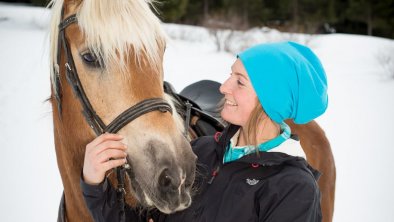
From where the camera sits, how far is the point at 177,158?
48.6 inches

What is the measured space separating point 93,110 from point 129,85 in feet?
0.63

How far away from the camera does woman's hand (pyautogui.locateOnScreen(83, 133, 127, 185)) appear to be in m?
1.16

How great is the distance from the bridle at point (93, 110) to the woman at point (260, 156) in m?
0.07

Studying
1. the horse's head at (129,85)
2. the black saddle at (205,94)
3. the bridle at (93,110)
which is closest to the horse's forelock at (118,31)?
the horse's head at (129,85)

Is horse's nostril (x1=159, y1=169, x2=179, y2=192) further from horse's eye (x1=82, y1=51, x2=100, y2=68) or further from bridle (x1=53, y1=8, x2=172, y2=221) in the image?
horse's eye (x1=82, y1=51, x2=100, y2=68)

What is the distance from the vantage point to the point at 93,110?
53.4 inches

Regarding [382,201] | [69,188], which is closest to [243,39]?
[382,201]

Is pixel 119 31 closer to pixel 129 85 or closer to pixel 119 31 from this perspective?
pixel 119 31

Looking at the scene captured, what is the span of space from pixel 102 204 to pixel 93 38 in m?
0.65

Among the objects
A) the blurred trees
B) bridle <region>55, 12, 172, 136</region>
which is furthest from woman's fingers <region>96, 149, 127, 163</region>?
the blurred trees

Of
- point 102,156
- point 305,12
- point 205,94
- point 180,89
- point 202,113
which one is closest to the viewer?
point 102,156

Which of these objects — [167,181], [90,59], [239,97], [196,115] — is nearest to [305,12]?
[196,115]

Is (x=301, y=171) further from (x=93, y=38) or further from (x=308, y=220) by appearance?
(x=93, y=38)

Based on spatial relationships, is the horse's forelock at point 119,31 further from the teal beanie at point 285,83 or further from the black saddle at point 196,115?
the black saddle at point 196,115
